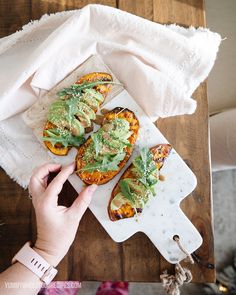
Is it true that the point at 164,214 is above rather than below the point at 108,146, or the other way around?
below

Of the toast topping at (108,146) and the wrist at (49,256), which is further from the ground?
the toast topping at (108,146)

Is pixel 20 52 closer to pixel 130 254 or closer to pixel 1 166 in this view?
pixel 1 166

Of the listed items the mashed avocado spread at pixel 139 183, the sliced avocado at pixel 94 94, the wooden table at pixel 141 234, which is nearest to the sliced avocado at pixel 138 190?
the mashed avocado spread at pixel 139 183

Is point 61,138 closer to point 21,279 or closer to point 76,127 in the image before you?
point 76,127

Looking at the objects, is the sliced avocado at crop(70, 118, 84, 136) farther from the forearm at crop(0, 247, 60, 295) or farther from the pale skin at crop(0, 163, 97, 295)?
the forearm at crop(0, 247, 60, 295)

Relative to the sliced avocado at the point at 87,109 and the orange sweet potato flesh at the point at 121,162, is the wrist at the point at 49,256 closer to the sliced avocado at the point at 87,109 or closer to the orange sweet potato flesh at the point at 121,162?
the orange sweet potato flesh at the point at 121,162

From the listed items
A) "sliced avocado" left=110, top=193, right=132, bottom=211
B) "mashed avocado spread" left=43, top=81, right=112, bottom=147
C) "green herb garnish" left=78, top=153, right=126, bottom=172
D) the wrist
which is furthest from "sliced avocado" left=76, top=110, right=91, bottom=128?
the wrist

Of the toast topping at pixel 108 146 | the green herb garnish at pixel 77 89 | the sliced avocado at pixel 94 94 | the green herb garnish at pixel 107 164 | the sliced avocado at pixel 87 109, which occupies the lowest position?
the green herb garnish at pixel 107 164

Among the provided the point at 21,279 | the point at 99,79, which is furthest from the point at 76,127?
the point at 21,279
